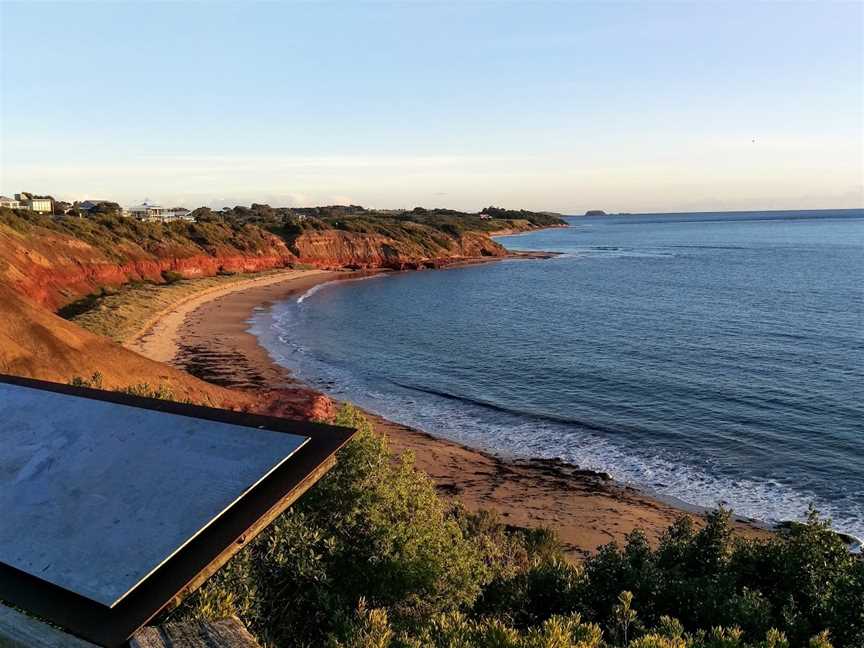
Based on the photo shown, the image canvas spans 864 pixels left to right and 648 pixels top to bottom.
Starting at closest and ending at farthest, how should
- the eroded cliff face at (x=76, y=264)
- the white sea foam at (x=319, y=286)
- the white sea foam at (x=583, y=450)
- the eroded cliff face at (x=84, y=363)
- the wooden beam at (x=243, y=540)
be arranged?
the wooden beam at (x=243, y=540) → the white sea foam at (x=583, y=450) → the eroded cliff face at (x=84, y=363) → the eroded cliff face at (x=76, y=264) → the white sea foam at (x=319, y=286)

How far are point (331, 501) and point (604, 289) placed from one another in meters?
70.2

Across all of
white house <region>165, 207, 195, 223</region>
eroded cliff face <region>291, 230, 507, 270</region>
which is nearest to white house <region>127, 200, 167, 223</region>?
white house <region>165, 207, 195, 223</region>

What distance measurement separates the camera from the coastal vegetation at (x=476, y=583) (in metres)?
7.05

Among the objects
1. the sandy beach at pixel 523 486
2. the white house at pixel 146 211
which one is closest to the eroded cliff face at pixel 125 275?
the sandy beach at pixel 523 486

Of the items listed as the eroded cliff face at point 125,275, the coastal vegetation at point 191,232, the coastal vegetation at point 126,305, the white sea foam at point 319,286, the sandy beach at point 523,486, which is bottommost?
the sandy beach at point 523,486

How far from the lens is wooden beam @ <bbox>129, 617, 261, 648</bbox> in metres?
4.84

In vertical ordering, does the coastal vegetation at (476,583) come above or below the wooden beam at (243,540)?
below

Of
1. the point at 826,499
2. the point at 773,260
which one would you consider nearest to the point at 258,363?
the point at 826,499

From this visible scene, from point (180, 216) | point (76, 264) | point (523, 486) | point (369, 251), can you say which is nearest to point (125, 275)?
point (76, 264)

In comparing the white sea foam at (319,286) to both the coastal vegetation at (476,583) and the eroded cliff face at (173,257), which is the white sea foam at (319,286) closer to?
the eroded cliff face at (173,257)

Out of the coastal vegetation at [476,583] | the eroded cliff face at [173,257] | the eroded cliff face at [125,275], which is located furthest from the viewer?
the eroded cliff face at [173,257]

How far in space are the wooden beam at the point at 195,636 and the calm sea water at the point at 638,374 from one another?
64.4 ft

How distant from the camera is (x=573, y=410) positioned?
30.7 m

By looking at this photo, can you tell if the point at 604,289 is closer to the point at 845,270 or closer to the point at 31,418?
the point at 845,270
